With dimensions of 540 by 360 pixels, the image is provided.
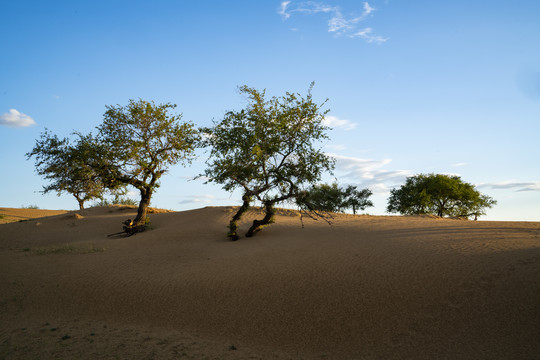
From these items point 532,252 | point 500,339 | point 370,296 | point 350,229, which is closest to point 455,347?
point 500,339

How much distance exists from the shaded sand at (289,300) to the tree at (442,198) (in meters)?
29.4

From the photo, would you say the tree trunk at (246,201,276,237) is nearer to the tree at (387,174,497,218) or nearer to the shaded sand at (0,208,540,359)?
the shaded sand at (0,208,540,359)

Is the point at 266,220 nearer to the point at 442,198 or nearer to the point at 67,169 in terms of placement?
the point at 67,169

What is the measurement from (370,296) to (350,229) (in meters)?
9.65

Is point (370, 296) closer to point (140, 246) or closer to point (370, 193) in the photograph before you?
point (140, 246)

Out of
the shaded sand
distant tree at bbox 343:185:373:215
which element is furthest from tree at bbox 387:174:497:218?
the shaded sand

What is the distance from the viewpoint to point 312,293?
953 cm

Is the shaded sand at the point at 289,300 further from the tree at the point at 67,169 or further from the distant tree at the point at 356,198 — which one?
the distant tree at the point at 356,198

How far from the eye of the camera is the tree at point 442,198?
43688mm

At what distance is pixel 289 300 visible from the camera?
30.4 ft

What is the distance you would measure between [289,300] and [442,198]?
139 ft

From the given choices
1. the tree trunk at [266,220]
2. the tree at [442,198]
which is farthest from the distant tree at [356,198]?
the tree trunk at [266,220]

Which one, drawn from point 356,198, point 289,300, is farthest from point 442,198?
point 289,300

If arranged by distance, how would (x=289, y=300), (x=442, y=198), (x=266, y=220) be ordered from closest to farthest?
(x=289, y=300), (x=266, y=220), (x=442, y=198)
